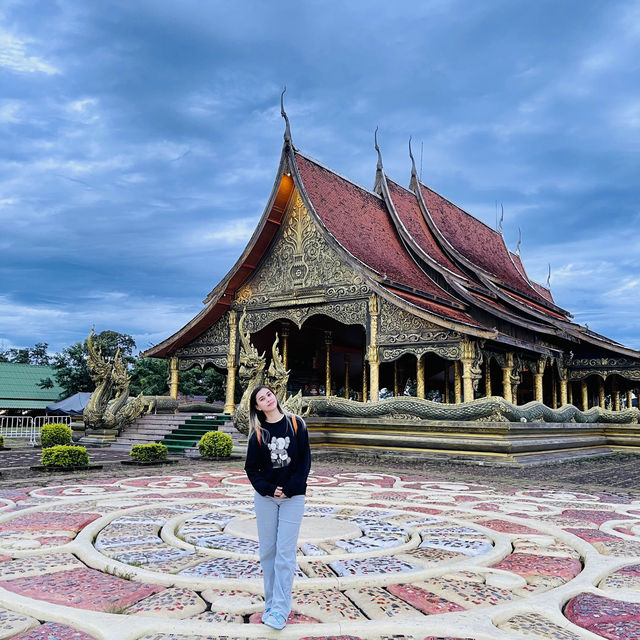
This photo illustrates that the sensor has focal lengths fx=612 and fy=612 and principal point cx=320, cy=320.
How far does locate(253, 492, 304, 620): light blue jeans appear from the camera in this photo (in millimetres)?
2768

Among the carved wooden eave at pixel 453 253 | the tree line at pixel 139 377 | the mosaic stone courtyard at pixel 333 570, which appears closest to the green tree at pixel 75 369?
the tree line at pixel 139 377

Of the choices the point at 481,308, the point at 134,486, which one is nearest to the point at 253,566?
the point at 134,486

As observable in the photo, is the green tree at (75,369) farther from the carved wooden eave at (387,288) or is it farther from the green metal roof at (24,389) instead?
the carved wooden eave at (387,288)

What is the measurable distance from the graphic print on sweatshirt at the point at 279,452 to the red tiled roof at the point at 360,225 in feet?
36.8

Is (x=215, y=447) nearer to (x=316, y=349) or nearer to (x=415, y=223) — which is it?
(x=316, y=349)

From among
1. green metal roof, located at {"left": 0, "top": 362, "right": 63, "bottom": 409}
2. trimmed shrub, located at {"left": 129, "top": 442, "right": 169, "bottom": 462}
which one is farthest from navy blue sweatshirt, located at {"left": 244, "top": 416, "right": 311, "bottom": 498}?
green metal roof, located at {"left": 0, "top": 362, "right": 63, "bottom": 409}

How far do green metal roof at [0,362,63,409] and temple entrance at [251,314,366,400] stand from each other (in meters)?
12.9

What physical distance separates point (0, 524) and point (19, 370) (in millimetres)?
27055

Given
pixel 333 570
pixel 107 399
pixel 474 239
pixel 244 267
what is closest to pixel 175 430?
pixel 107 399

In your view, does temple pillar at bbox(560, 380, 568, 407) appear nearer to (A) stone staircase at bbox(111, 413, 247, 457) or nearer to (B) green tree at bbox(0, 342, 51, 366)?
(A) stone staircase at bbox(111, 413, 247, 457)

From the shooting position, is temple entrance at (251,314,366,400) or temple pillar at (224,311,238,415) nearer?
temple pillar at (224,311,238,415)

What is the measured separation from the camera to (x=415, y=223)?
723 inches

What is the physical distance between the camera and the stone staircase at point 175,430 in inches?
529

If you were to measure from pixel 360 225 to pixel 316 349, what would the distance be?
5603 millimetres
